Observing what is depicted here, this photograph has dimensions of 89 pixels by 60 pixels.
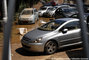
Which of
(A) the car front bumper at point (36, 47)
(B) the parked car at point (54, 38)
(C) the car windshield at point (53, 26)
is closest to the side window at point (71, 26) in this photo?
(B) the parked car at point (54, 38)

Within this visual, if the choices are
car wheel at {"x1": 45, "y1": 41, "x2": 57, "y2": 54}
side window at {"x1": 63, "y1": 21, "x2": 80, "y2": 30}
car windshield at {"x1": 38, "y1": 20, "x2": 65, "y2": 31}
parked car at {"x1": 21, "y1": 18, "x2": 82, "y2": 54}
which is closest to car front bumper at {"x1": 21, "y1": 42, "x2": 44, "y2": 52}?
parked car at {"x1": 21, "y1": 18, "x2": 82, "y2": 54}

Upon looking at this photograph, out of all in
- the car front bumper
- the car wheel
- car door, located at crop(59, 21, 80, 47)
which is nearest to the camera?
the car front bumper

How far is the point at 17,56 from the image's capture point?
770 cm

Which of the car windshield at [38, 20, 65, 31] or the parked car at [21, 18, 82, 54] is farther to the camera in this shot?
the car windshield at [38, 20, 65, 31]

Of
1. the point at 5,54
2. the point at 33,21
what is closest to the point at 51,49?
the point at 5,54

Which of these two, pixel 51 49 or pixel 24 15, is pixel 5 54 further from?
pixel 24 15

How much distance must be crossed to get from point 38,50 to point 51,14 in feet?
53.5

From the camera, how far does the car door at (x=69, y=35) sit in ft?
25.6

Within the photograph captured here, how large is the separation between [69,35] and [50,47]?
101 centimetres

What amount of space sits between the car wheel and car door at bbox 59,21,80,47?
0.32 metres

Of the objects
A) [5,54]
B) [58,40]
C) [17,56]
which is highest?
[5,54]

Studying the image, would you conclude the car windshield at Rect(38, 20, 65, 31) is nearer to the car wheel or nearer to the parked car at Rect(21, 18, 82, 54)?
the parked car at Rect(21, 18, 82, 54)

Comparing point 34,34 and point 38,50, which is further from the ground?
point 34,34

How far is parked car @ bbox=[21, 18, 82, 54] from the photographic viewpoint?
749 cm
